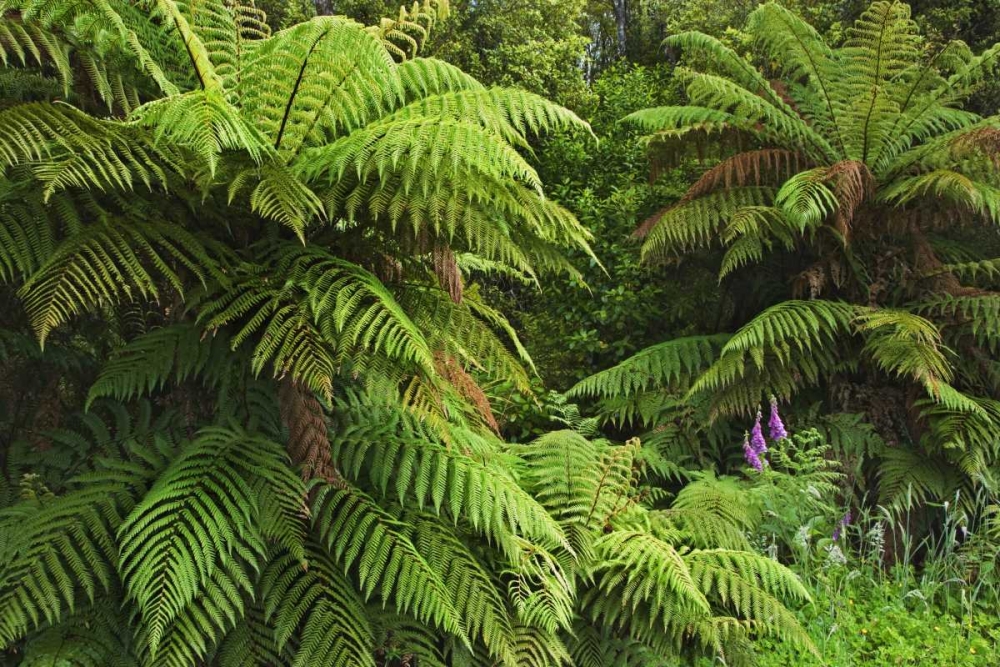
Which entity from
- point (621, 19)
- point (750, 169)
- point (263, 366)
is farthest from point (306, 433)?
point (621, 19)

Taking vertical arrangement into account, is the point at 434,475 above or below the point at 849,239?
below

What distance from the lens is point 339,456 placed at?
2156 millimetres

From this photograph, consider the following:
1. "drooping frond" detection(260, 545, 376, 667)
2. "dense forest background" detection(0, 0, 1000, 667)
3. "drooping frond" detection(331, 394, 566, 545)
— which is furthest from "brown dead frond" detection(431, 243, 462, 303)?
"drooping frond" detection(260, 545, 376, 667)

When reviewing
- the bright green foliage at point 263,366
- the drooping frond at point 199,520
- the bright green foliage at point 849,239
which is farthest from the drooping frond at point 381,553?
the bright green foliage at point 849,239

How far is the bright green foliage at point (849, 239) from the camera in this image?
3422 millimetres

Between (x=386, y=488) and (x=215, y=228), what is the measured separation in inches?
33.9

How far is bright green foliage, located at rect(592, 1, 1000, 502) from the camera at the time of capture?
3.42 metres

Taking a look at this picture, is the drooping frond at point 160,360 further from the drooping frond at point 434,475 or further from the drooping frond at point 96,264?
the drooping frond at point 434,475

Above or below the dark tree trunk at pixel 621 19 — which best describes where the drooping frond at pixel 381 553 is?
below

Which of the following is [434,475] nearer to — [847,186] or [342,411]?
[342,411]

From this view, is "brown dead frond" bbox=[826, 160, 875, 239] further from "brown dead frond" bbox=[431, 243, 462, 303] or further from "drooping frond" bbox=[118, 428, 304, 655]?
"drooping frond" bbox=[118, 428, 304, 655]

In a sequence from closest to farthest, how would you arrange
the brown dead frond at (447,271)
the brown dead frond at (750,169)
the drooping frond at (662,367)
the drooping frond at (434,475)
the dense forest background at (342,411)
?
the dense forest background at (342,411), the drooping frond at (434,475), the brown dead frond at (447,271), the brown dead frond at (750,169), the drooping frond at (662,367)

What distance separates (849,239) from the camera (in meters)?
3.76

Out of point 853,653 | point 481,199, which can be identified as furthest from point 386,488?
point 853,653
